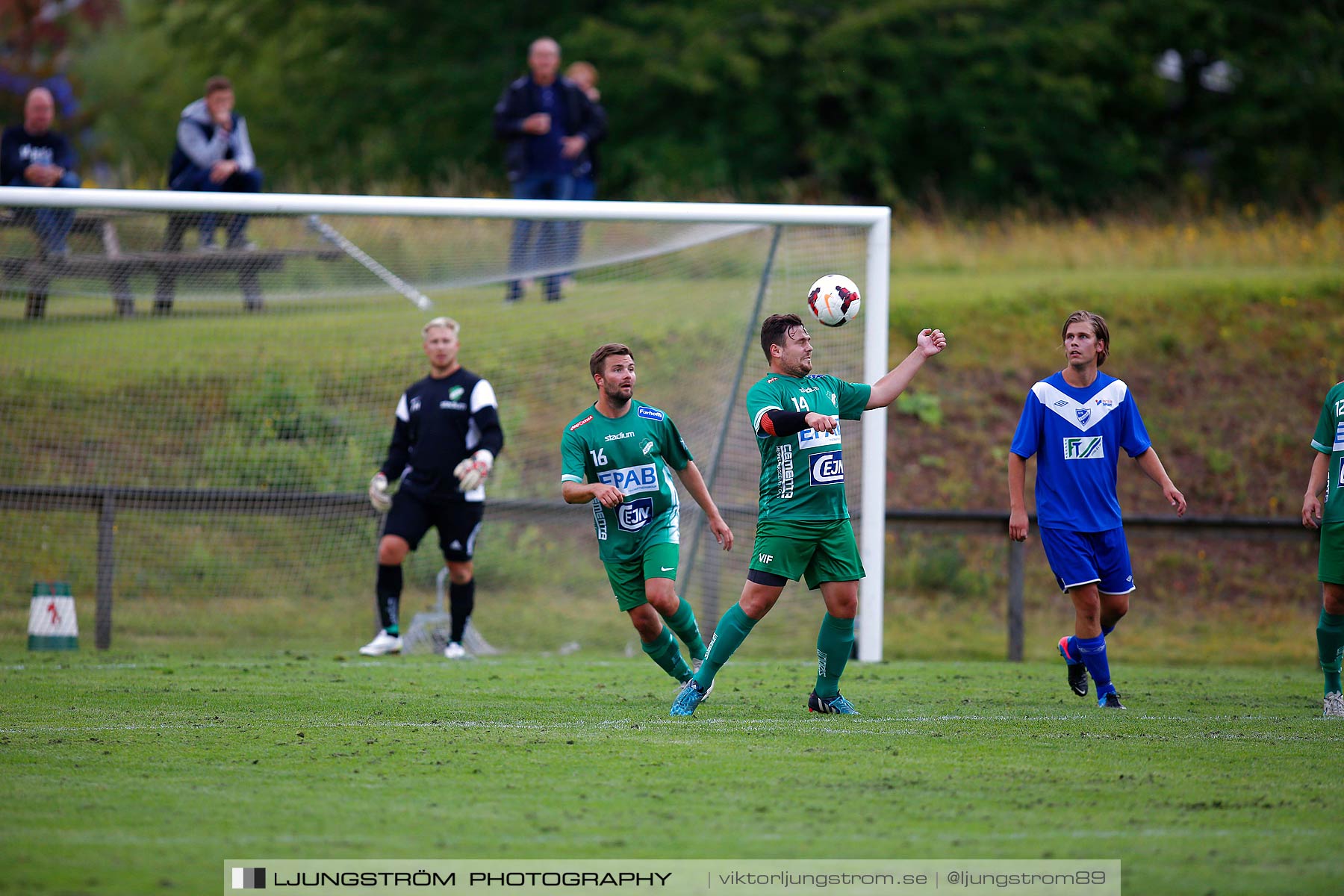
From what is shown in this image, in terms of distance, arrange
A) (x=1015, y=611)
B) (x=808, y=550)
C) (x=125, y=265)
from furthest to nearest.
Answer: (x=125, y=265), (x=1015, y=611), (x=808, y=550)

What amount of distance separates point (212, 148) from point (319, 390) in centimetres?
252

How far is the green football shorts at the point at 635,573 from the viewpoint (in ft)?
23.8

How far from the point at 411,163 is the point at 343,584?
563 inches

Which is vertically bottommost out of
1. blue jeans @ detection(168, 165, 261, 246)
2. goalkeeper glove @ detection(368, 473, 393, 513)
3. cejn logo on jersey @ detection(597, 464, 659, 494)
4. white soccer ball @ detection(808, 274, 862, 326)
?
goalkeeper glove @ detection(368, 473, 393, 513)

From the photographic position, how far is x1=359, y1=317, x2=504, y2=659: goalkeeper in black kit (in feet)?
31.8

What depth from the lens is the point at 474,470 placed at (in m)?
9.17

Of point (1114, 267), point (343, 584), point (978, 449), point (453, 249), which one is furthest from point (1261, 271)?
point (343, 584)

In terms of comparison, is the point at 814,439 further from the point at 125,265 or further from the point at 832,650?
the point at 125,265

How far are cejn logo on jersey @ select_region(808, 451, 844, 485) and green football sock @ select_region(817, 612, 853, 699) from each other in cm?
70

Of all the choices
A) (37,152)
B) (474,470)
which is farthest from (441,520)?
(37,152)

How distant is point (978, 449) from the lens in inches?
561

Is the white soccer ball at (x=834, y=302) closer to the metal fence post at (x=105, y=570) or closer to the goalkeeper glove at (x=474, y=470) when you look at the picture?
the goalkeeper glove at (x=474, y=470)

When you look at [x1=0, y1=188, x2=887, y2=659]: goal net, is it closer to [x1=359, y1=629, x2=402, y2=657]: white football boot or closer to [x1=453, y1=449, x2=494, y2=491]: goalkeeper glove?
[x1=359, y1=629, x2=402, y2=657]: white football boot

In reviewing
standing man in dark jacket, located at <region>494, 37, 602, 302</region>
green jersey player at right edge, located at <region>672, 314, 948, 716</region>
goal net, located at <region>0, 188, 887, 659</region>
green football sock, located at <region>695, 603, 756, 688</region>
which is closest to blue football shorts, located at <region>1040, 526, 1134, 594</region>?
green jersey player at right edge, located at <region>672, 314, 948, 716</region>
